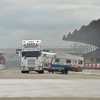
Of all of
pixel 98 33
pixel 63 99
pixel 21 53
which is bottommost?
pixel 63 99

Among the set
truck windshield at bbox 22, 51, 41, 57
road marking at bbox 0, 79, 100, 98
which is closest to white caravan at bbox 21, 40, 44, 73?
truck windshield at bbox 22, 51, 41, 57

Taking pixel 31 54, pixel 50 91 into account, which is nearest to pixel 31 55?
pixel 31 54

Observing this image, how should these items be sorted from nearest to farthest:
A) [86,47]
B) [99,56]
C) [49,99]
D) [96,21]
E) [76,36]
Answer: [49,99] < [96,21] < [99,56] < [76,36] < [86,47]

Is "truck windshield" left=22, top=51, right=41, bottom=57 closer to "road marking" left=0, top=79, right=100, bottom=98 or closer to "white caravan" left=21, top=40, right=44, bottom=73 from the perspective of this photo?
"white caravan" left=21, top=40, right=44, bottom=73

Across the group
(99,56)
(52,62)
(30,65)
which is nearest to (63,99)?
(30,65)

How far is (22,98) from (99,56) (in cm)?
6661

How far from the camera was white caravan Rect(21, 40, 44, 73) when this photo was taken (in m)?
36.2

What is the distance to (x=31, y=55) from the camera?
120ft

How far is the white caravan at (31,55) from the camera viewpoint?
1423 inches

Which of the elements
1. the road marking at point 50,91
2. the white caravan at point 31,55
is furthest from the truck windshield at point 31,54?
the road marking at point 50,91

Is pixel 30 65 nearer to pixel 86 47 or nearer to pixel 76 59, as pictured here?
pixel 76 59

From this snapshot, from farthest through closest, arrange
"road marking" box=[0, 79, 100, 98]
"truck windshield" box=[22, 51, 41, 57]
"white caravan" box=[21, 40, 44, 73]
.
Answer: "truck windshield" box=[22, 51, 41, 57] < "white caravan" box=[21, 40, 44, 73] < "road marking" box=[0, 79, 100, 98]

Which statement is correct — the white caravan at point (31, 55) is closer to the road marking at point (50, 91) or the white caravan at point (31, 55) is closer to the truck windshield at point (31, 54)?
the truck windshield at point (31, 54)

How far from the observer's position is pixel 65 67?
127ft
